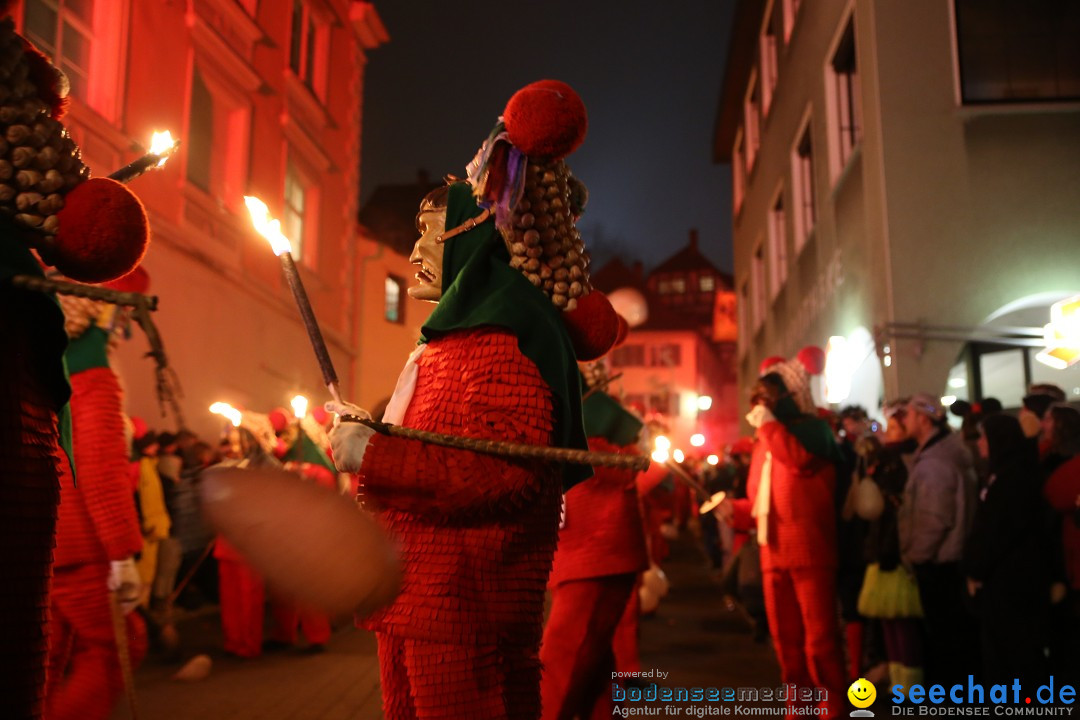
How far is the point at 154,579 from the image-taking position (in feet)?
28.2

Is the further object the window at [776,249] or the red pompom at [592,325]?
the window at [776,249]

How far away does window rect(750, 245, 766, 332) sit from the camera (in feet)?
74.7

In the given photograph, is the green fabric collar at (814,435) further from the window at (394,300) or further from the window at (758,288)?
the window at (394,300)

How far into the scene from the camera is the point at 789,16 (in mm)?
17047

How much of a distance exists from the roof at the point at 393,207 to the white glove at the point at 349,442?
28723 millimetres

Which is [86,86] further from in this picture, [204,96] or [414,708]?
[414,708]

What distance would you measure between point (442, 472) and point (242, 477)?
0.44 m

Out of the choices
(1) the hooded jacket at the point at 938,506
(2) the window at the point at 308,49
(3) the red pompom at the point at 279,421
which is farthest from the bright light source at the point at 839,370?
(2) the window at the point at 308,49

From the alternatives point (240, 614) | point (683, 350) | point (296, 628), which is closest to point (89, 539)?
point (240, 614)

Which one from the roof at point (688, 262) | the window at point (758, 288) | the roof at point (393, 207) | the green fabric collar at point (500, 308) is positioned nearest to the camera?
the green fabric collar at point (500, 308)

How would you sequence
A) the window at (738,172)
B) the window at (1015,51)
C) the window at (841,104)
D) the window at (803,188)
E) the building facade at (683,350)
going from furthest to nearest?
the building facade at (683,350) < the window at (738,172) < the window at (803,188) < the window at (841,104) < the window at (1015,51)

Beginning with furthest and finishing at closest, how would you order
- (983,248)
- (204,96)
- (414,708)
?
(204,96), (983,248), (414,708)

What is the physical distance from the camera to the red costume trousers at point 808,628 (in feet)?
15.9

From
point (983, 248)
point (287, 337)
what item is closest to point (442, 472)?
point (983, 248)
